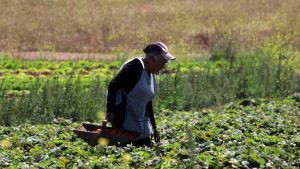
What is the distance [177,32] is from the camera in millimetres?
30406

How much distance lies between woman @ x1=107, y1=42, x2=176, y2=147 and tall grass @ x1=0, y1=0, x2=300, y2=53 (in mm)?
15576

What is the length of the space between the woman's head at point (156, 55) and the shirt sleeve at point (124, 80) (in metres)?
0.14

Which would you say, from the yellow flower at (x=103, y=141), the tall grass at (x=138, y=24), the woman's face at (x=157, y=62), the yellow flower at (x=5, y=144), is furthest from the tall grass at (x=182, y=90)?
the tall grass at (x=138, y=24)

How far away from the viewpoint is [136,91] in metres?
8.02

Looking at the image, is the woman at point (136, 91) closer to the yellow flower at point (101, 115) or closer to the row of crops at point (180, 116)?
the row of crops at point (180, 116)

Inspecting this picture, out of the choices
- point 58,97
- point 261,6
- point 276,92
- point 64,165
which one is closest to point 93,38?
point 261,6

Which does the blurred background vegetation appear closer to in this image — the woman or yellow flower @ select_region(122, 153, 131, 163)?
the woman

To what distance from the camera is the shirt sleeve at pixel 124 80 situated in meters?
7.80

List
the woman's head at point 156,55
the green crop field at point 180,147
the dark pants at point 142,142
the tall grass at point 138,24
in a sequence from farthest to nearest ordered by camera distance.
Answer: the tall grass at point 138,24 < the dark pants at point 142,142 < the woman's head at point 156,55 < the green crop field at point 180,147

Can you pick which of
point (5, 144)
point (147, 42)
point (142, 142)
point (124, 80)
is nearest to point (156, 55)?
point (124, 80)

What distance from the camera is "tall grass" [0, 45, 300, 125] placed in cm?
1223

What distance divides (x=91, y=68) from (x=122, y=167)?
15.4 m

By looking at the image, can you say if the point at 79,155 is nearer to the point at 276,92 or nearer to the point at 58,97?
the point at 58,97

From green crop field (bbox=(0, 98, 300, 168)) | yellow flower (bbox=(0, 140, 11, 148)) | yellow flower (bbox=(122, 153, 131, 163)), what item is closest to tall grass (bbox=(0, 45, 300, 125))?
green crop field (bbox=(0, 98, 300, 168))
